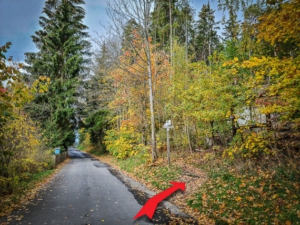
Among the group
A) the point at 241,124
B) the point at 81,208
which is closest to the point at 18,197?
the point at 81,208

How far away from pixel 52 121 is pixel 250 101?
19739 mm

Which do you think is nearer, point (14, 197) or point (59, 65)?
point (14, 197)

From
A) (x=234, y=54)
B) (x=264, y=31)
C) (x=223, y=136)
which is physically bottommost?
(x=223, y=136)

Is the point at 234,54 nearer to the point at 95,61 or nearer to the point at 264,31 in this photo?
the point at 264,31

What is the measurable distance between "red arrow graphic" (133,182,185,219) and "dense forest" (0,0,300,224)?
1172mm

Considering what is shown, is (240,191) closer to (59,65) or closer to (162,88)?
(162,88)

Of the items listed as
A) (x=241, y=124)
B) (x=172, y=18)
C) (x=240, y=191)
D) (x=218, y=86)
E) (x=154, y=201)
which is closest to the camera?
(x=240, y=191)

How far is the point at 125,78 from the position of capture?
51.1 ft

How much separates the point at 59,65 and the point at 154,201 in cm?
Result: 2118

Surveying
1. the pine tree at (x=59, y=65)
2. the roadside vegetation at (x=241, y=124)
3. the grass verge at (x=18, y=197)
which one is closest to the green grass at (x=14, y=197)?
the grass verge at (x=18, y=197)

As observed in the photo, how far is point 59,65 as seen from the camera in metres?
22.3

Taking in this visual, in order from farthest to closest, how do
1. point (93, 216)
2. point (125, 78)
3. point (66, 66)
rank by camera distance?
point (66, 66), point (125, 78), point (93, 216)

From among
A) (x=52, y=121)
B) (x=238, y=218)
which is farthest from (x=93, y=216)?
(x=52, y=121)

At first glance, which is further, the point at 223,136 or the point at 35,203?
the point at 223,136
